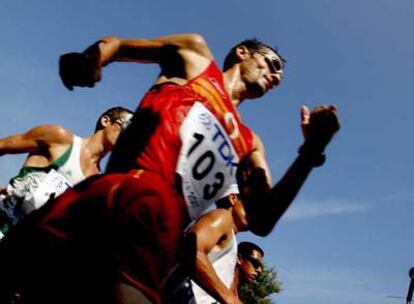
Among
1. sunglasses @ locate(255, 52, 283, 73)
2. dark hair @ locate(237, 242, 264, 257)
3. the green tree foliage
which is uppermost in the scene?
sunglasses @ locate(255, 52, 283, 73)

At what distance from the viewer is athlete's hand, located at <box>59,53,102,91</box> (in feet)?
9.22

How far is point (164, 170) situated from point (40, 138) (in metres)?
3.56

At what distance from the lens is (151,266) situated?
236 centimetres

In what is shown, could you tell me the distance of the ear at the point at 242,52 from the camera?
147 inches

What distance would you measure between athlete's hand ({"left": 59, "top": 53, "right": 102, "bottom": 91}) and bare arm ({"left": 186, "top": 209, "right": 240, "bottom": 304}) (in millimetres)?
1628

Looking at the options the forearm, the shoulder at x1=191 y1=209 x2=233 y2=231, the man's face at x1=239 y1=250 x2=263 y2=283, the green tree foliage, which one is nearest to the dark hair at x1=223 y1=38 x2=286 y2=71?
the forearm

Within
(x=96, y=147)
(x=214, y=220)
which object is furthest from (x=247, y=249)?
(x=214, y=220)

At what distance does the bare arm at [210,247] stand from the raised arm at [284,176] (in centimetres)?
81

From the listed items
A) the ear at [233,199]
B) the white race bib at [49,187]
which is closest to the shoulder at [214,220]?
the ear at [233,199]

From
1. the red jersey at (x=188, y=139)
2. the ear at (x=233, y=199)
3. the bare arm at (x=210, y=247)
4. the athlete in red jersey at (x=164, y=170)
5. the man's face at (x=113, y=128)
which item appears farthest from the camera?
the man's face at (x=113, y=128)

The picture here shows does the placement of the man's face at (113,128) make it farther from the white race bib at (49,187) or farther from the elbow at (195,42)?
the elbow at (195,42)

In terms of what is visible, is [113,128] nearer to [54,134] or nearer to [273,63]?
[54,134]

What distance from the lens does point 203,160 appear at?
2.89 metres

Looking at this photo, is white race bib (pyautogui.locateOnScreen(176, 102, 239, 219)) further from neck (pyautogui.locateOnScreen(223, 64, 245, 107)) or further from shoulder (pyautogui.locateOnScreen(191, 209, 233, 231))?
shoulder (pyautogui.locateOnScreen(191, 209, 233, 231))
